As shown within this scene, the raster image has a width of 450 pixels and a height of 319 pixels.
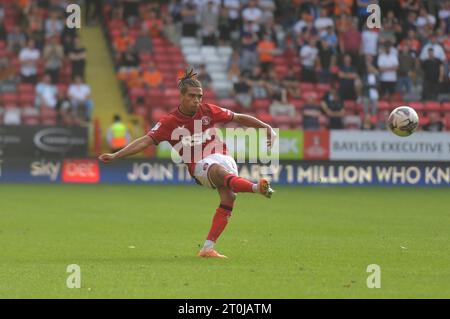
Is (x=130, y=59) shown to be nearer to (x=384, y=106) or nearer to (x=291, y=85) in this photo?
(x=291, y=85)

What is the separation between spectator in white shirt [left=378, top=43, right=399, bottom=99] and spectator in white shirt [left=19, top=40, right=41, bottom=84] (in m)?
9.43

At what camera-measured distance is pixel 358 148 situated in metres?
28.2

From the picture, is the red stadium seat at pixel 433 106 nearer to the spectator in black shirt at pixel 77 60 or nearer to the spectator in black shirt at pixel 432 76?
the spectator in black shirt at pixel 432 76

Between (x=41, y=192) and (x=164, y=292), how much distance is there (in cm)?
1527

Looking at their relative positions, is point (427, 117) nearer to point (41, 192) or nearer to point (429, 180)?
point (429, 180)

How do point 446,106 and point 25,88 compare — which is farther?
point 25,88

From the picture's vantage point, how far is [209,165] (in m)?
12.0

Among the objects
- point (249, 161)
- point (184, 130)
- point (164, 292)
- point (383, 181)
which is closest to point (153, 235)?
point (184, 130)

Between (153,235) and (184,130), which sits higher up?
(184,130)

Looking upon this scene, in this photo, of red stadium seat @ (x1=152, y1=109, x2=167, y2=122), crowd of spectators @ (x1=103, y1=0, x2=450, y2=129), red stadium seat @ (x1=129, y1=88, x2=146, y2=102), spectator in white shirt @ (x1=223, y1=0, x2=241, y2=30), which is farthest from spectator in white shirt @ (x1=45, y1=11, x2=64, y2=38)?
→ spectator in white shirt @ (x1=223, y1=0, x2=241, y2=30)

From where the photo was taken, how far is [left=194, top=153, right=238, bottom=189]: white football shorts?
39.5 ft

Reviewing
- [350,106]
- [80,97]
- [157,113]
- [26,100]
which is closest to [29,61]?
[26,100]

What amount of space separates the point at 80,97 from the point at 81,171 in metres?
2.61

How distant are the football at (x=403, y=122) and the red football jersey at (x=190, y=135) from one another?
3489 mm
